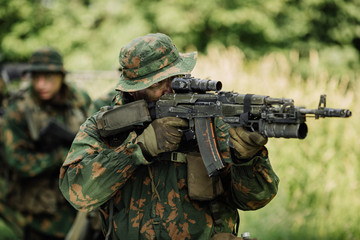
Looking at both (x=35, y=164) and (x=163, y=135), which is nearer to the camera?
(x=163, y=135)

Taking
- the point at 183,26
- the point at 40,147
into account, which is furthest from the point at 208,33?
the point at 40,147

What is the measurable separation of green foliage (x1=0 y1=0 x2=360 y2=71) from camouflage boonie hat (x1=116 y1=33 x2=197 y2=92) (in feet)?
33.3

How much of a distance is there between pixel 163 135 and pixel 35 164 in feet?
11.4

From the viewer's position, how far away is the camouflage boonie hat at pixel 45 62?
21.0ft

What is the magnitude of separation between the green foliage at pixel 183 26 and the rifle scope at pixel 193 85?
33.7 ft

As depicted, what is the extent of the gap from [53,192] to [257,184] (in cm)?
376

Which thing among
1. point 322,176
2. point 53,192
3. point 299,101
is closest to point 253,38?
point 299,101

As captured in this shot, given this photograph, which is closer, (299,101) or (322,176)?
(322,176)

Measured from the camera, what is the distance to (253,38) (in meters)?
14.1

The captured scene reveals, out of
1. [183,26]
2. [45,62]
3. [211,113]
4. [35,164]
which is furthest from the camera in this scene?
[183,26]

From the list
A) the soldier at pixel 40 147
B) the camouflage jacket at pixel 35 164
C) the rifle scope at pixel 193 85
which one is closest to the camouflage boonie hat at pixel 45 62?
the soldier at pixel 40 147

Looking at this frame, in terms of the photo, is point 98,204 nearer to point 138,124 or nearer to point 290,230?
point 138,124

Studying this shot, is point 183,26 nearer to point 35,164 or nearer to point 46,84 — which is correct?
point 46,84

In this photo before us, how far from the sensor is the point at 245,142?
2736mm
